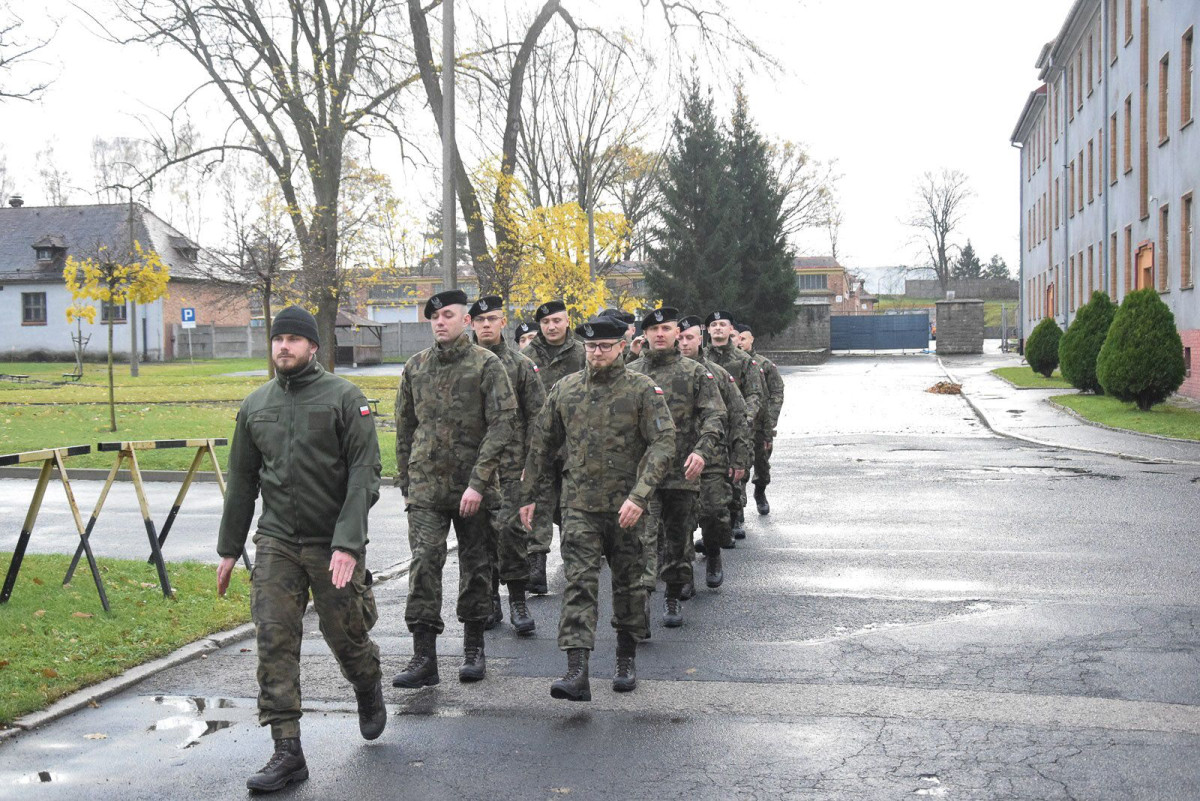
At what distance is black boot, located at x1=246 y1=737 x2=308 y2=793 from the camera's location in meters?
4.81

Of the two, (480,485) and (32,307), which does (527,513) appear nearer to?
(480,485)

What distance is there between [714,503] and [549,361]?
1830 millimetres

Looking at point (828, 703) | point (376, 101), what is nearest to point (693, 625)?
point (828, 703)

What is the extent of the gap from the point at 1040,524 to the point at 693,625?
514 centimetres

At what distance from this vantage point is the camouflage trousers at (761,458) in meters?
12.2

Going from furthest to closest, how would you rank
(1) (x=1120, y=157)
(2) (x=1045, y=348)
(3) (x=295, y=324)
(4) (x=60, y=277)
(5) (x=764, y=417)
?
(4) (x=60, y=277)
(2) (x=1045, y=348)
(1) (x=1120, y=157)
(5) (x=764, y=417)
(3) (x=295, y=324)

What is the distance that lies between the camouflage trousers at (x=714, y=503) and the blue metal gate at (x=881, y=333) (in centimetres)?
5741

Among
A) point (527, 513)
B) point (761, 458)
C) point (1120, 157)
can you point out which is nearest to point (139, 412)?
point (761, 458)

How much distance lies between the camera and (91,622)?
7.59m

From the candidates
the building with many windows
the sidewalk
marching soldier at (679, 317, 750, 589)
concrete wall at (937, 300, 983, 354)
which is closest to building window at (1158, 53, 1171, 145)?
the building with many windows

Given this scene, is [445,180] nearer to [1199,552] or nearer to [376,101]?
[1199,552]

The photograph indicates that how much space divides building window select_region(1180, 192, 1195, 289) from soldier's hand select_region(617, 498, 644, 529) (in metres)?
24.0

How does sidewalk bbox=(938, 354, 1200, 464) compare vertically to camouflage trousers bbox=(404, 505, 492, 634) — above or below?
below

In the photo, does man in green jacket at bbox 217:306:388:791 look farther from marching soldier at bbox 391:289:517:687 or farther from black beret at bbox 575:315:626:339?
black beret at bbox 575:315:626:339
